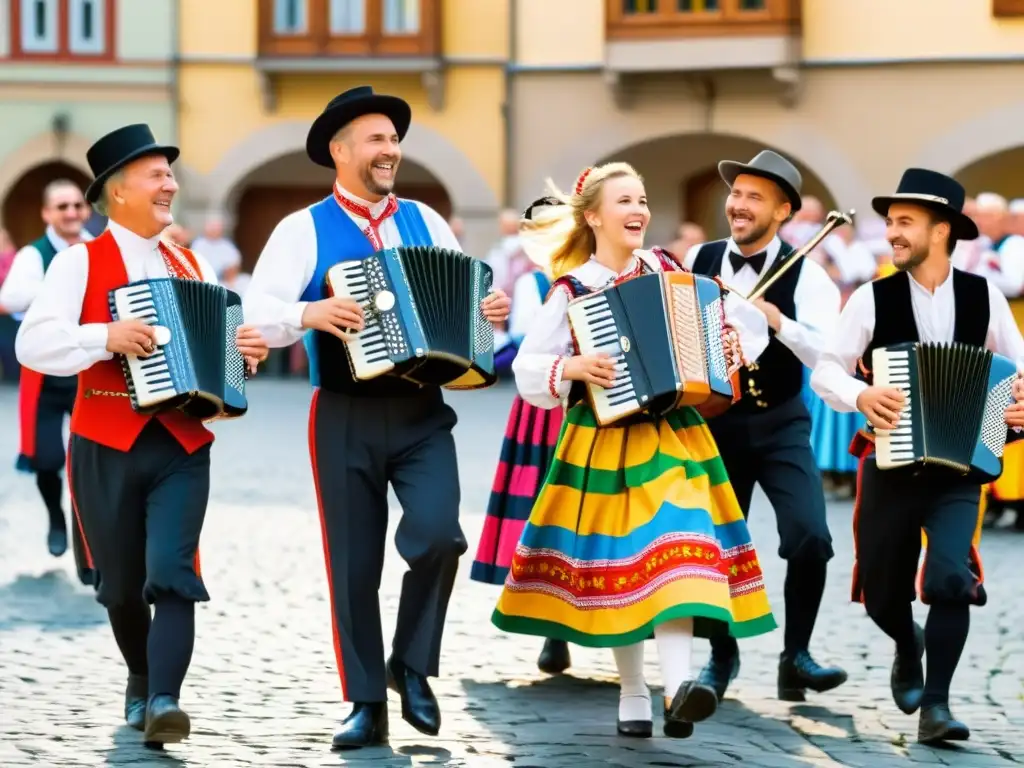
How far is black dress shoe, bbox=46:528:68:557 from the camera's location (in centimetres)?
1098

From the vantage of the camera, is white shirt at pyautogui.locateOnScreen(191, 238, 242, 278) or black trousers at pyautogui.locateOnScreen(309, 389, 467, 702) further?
white shirt at pyautogui.locateOnScreen(191, 238, 242, 278)

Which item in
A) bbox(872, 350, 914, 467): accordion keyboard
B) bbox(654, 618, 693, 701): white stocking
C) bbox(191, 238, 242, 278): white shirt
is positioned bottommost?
bbox(654, 618, 693, 701): white stocking

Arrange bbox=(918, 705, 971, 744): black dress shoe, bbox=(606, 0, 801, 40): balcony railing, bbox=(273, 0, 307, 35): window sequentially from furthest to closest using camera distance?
bbox=(273, 0, 307, 35): window < bbox=(606, 0, 801, 40): balcony railing < bbox=(918, 705, 971, 744): black dress shoe

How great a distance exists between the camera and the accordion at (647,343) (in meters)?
6.55

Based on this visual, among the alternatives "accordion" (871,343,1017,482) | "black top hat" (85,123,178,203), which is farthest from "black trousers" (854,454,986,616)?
"black top hat" (85,123,178,203)

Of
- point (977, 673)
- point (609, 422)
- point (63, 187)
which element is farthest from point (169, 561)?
point (63, 187)

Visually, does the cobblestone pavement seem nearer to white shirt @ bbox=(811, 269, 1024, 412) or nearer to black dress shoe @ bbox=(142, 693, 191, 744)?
black dress shoe @ bbox=(142, 693, 191, 744)

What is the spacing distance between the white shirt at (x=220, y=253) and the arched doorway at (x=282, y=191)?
3.49 meters

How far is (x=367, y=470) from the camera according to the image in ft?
22.4

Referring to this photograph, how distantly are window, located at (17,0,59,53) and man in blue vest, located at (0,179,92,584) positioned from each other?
636 inches

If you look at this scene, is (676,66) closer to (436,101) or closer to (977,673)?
(436,101)

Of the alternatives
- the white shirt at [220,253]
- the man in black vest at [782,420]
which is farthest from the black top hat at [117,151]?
the white shirt at [220,253]

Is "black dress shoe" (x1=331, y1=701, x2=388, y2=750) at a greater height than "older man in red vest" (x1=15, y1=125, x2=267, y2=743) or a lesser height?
lesser

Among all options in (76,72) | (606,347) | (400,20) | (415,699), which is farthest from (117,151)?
(76,72)
